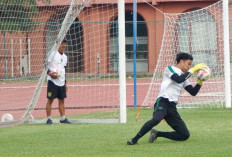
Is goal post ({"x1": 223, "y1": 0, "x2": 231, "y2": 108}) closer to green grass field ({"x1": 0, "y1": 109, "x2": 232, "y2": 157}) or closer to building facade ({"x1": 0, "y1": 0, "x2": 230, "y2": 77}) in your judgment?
green grass field ({"x1": 0, "y1": 109, "x2": 232, "y2": 157})

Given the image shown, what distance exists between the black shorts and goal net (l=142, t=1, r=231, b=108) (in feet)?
14.3

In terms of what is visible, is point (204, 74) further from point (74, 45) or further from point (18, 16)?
point (74, 45)

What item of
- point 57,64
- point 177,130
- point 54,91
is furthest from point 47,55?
point 177,130

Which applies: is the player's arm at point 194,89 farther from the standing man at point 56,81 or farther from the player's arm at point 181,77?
the standing man at point 56,81

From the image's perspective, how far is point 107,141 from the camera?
11578 mm

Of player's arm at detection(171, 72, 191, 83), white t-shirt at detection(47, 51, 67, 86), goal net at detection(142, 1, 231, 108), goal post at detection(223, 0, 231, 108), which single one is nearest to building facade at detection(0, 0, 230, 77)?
white t-shirt at detection(47, 51, 67, 86)

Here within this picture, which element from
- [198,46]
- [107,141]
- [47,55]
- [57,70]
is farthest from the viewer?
[198,46]

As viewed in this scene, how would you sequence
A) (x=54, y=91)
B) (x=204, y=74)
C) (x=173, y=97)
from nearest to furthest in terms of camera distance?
1. (x=204, y=74)
2. (x=173, y=97)
3. (x=54, y=91)

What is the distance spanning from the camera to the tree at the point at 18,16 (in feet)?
48.8

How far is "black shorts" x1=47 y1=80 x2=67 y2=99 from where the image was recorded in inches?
582

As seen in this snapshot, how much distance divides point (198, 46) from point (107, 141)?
929 centimetres

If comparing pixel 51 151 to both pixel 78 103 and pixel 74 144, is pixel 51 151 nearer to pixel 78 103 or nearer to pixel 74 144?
pixel 74 144

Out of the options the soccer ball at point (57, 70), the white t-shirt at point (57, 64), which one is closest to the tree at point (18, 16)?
the white t-shirt at point (57, 64)

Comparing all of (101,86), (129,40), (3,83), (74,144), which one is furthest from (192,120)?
(129,40)
